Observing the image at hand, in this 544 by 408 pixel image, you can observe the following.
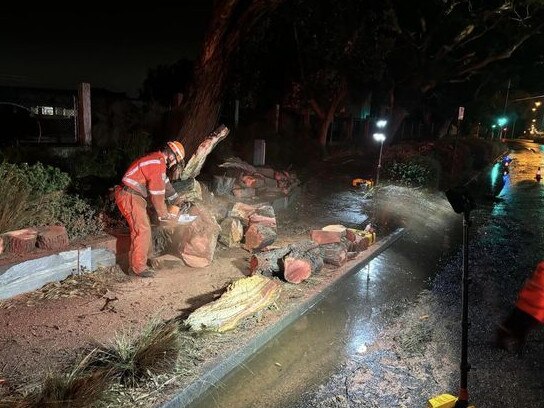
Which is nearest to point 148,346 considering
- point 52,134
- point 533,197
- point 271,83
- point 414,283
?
point 414,283

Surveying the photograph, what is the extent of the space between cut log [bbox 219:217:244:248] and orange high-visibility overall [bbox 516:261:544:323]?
4.33m

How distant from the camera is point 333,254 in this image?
6.57 m

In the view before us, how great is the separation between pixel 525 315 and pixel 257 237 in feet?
12.7

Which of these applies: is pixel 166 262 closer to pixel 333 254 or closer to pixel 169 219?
pixel 169 219

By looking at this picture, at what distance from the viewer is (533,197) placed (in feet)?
48.6

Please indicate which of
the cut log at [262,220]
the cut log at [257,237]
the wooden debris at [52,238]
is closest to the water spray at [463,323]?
the cut log at [257,237]

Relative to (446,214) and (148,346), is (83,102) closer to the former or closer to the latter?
(148,346)

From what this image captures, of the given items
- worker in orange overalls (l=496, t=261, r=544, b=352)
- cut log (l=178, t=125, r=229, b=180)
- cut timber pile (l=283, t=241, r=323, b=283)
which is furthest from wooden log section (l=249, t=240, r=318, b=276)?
worker in orange overalls (l=496, t=261, r=544, b=352)

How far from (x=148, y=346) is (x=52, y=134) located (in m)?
7.37

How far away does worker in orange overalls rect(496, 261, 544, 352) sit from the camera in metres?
4.07

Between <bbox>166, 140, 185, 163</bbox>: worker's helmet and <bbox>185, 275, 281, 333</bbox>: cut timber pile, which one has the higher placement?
<bbox>166, 140, 185, 163</bbox>: worker's helmet

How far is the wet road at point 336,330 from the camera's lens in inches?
151

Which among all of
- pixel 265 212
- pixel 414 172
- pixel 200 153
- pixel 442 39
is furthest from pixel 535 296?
pixel 442 39

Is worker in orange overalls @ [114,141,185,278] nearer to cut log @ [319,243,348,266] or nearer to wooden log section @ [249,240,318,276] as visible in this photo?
wooden log section @ [249,240,318,276]
